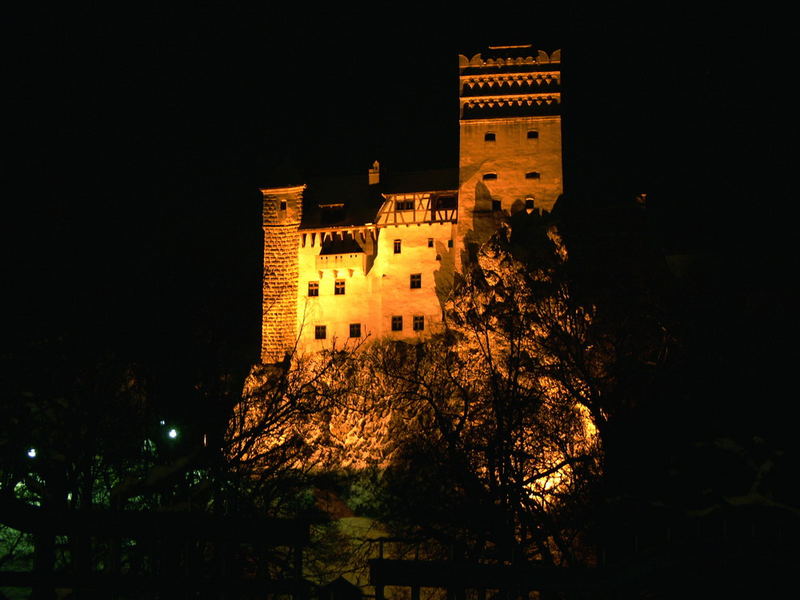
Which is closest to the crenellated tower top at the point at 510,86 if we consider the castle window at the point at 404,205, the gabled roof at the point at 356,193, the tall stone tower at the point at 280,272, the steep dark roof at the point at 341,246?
the gabled roof at the point at 356,193

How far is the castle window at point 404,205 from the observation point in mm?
43781

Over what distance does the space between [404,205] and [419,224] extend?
4.57 ft

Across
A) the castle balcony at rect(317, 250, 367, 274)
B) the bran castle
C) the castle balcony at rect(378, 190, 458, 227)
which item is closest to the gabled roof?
the bran castle

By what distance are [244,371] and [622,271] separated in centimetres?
2072

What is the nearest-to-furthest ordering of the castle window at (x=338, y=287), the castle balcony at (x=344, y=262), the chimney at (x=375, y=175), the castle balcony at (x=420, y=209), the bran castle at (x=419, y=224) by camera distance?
the bran castle at (x=419, y=224)
the castle balcony at (x=420, y=209)
the castle balcony at (x=344, y=262)
the castle window at (x=338, y=287)
the chimney at (x=375, y=175)

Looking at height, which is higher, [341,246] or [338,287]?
[341,246]

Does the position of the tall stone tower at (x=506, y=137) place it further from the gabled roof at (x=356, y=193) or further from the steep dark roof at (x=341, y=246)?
the steep dark roof at (x=341, y=246)

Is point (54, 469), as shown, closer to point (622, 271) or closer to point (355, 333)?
point (622, 271)

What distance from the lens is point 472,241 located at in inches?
1619

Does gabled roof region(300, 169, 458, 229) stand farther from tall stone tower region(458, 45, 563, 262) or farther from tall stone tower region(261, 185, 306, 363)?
tall stone tower region(458, 45, 563, 262)

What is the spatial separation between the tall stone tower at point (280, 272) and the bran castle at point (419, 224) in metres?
0.06


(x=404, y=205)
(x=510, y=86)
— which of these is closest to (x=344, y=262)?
(x=404, y=205)

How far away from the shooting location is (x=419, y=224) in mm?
43219

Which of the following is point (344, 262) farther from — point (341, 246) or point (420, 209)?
point (420, 209)
